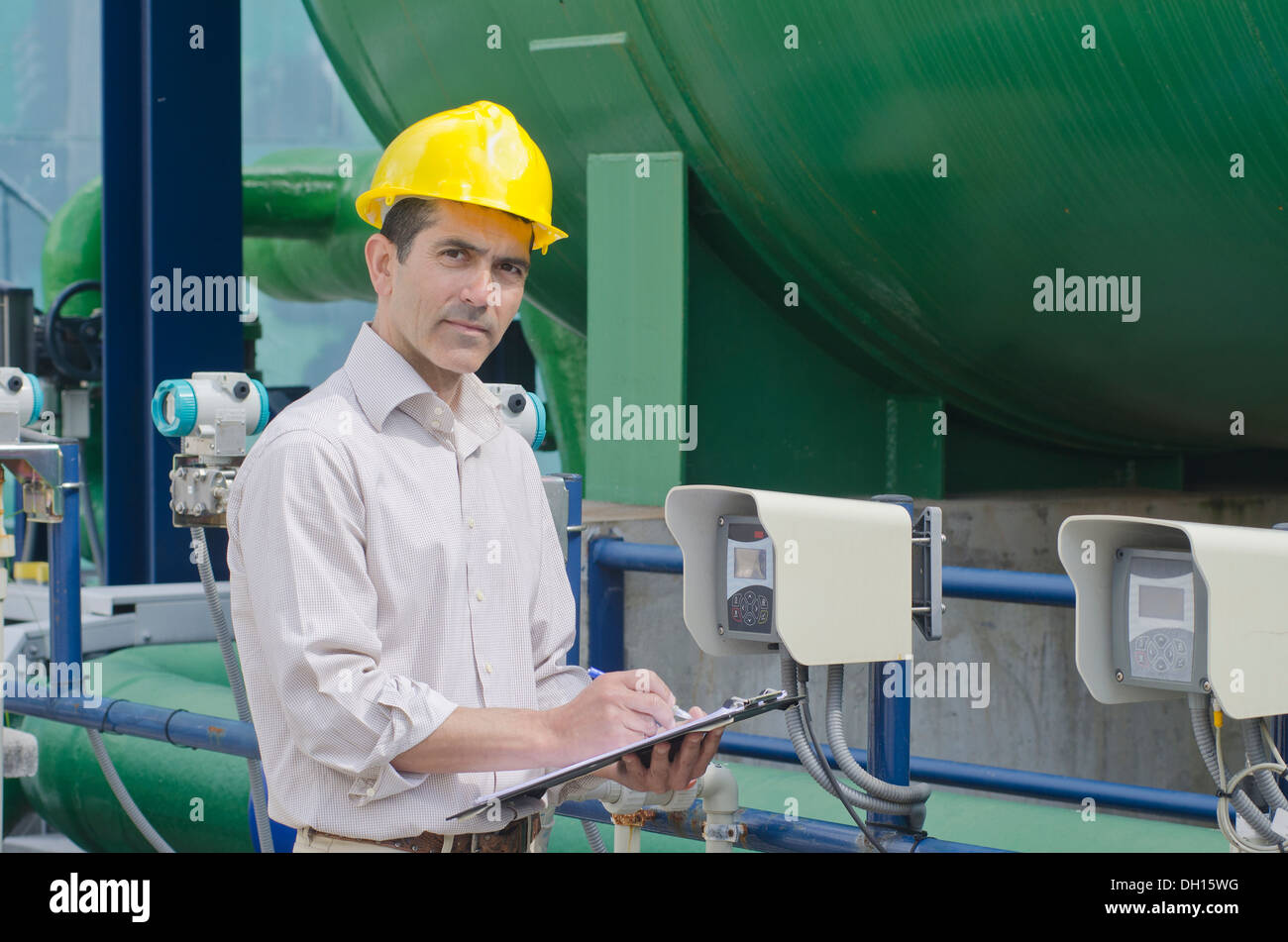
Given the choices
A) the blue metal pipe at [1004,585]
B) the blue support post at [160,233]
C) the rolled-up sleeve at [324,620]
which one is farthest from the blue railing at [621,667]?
the blue support post at [160,233]

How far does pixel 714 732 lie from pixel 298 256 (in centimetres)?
839

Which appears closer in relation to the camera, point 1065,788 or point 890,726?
point 890,726

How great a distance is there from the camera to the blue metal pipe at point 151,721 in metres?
3.38

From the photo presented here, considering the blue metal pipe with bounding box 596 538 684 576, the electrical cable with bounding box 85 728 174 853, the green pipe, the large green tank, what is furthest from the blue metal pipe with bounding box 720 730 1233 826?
the green pipe

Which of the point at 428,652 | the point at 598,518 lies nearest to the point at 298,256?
the point at 598,518

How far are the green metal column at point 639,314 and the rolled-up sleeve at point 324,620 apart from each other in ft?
10.0

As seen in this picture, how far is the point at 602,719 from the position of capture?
1585 millimetres

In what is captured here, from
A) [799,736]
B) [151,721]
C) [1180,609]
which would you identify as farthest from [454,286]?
[151,721]

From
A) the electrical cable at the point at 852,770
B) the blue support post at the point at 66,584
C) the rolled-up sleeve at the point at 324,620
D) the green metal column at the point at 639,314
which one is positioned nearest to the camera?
the rolled-up sleeve at the point at 324,620

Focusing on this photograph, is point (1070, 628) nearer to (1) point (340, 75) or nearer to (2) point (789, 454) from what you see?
(2) point (789, 454)

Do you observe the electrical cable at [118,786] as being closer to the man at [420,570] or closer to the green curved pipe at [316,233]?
the man at [420,570]

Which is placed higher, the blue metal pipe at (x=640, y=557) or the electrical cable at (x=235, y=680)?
the blue metal pipe at (x=640, y=557)

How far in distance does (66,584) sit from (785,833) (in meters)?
2.60

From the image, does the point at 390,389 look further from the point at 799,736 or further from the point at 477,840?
the point at 799,736
